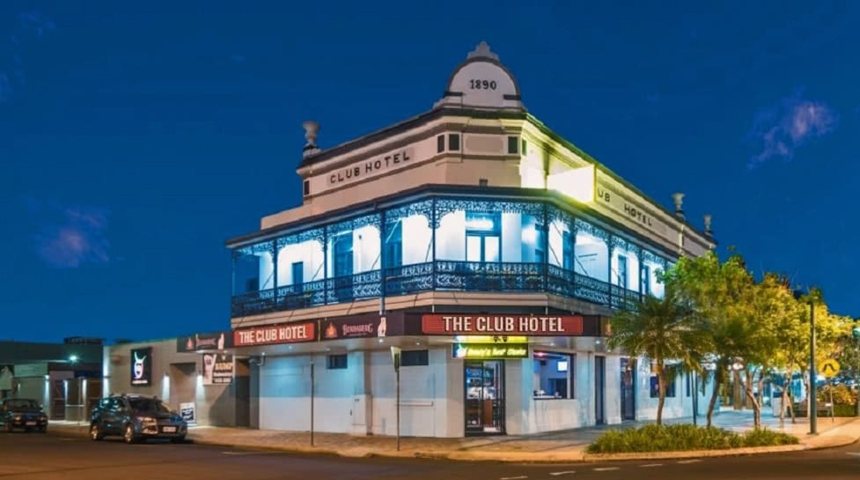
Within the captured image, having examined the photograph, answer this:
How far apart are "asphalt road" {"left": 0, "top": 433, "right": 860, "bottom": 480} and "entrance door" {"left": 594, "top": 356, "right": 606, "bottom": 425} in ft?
35.5

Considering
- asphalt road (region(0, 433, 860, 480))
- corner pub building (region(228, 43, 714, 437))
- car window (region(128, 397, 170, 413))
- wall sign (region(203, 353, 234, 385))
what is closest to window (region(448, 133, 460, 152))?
corner pub building (region(228, 43, 714, 437))

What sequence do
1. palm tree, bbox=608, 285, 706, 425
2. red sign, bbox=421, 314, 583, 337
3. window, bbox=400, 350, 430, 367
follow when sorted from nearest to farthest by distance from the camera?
palm tree, bbox=608, 285, 706, 425, red sign, bbox=421, 314, 583, 337, window, bbox=400, 350, 430, 367

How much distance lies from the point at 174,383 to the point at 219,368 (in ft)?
18.4

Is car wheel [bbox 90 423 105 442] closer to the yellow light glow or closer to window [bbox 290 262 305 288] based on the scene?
A: window [bbox 290 262 305 288]

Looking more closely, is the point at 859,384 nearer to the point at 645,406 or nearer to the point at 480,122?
the point at 645,406

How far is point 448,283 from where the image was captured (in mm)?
30750

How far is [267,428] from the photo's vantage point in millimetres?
37312

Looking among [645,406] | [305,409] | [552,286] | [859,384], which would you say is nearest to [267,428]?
[305,409]

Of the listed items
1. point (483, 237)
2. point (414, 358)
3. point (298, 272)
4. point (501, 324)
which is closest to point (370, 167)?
point (298, 272)

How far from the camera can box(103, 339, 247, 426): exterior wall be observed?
39.7m

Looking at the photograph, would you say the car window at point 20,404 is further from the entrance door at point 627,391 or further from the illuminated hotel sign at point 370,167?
the entrance door at point 627,391

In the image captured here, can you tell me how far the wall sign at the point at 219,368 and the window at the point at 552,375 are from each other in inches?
498

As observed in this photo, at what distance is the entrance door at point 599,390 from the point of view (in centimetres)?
3678

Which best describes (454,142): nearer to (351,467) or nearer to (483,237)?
(483,237)
